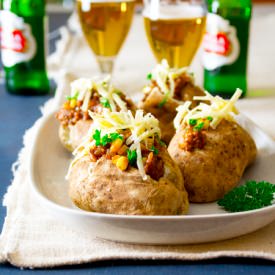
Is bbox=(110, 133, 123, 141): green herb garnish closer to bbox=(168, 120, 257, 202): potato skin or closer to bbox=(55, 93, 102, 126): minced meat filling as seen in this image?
bbox=(168, 120, 257, 202): potato skin

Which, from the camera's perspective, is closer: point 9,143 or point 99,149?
point 99,149

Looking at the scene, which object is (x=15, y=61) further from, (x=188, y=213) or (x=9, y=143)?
(x=188, y=213)

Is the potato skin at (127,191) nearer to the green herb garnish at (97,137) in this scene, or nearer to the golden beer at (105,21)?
the green herb garnish at (97,137)

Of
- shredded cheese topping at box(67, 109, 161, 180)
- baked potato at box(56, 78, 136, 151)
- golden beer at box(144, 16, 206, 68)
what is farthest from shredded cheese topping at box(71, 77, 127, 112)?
golden beer at box(144, 16, 206, 68)

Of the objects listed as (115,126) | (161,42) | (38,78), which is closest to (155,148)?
(115,126)

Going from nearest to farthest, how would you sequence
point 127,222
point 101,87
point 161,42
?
point 127,222 → point 101,87 → point 161,42

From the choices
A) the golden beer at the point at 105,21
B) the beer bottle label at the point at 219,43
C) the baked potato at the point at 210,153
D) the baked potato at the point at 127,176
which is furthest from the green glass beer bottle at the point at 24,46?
the baked potato at the point at 127,176
